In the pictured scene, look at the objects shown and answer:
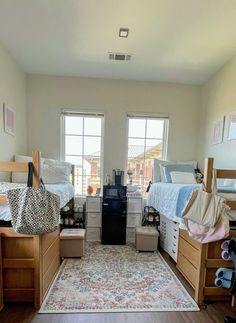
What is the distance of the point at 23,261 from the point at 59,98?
279 centimetres

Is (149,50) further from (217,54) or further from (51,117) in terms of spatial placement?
(51,117)

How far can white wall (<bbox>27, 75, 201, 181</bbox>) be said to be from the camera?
3.77m

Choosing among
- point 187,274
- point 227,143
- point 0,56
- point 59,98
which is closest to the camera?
point 187,274

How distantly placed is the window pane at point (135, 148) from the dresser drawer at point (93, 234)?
1.43 m

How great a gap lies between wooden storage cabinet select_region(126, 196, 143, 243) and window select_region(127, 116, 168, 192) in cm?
51

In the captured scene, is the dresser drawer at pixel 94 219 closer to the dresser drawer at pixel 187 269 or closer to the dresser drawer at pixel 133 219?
the dresser drawer at pixel 133 219

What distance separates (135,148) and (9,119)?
83.6 inches

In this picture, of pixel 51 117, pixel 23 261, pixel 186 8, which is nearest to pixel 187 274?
pixel 23 261

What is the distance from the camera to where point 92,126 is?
395 centimetres

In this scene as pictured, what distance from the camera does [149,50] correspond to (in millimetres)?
2869

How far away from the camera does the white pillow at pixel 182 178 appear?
327 cm

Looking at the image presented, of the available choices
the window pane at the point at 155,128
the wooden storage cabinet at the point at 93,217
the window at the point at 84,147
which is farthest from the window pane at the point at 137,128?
the wooden storage cabinet at the point at 93,217

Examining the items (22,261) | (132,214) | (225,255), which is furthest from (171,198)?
(22,261)

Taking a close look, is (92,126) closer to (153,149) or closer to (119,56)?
(153,149)
